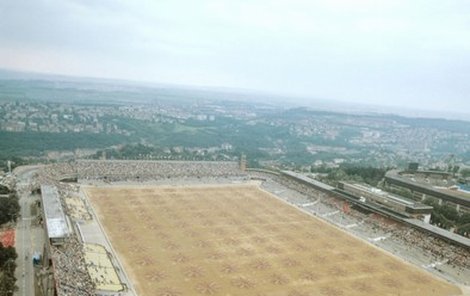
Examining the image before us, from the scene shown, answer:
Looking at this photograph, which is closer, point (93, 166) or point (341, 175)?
point (93, 166)

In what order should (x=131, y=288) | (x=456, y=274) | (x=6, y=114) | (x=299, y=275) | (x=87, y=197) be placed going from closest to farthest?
(x=131, y=288)
(x=299, y=275)
(x=456, y=274)
(x=87, y=197)
(x=6, y=114)

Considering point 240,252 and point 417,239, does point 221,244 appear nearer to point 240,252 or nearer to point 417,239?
point 240,252

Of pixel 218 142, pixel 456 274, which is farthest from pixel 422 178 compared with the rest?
pixel 218 142

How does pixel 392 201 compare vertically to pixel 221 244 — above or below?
above

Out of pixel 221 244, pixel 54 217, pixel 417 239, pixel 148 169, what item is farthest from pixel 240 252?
pixel 148 169

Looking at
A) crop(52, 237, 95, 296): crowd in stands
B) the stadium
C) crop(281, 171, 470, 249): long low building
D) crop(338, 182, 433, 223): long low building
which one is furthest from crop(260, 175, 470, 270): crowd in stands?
crop(52, 237, 95, 296): crowd in stands

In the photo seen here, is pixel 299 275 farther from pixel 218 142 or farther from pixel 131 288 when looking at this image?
pixel 218 142

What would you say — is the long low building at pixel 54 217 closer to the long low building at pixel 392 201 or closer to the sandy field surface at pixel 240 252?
the sandy field surface at pixel 240 252
